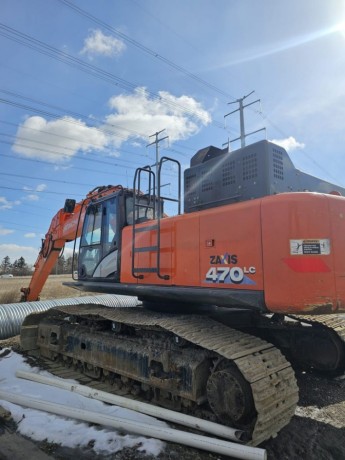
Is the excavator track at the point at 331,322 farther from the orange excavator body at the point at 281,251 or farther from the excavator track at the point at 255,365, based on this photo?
the orange excavator body at the point at 281,251

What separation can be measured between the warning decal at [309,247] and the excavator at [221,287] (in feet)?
0.03

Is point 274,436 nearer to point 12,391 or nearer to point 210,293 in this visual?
point 210,293

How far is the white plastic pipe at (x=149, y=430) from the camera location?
339 centimetres

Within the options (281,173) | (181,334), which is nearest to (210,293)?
(181,334)

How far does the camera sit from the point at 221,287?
433 cm

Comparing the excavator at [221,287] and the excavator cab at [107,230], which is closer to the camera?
the excavator at [221,287]

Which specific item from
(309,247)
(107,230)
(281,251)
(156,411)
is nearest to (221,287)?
(281,251)

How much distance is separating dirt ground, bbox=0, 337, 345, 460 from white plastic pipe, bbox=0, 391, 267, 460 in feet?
0.48

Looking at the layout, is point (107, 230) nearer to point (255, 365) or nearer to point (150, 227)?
point (150, 227)

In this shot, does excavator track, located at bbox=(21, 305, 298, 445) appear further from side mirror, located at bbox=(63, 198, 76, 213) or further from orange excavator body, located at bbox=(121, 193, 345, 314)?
side mirror, located at bbox=(63, 198, 76, 213)

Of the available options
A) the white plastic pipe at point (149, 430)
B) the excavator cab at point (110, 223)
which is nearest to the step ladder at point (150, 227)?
the excavator cab at point (110, 223)

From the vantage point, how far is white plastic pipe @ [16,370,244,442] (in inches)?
149

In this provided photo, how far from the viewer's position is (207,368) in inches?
171

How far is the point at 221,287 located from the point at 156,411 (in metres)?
1.64
